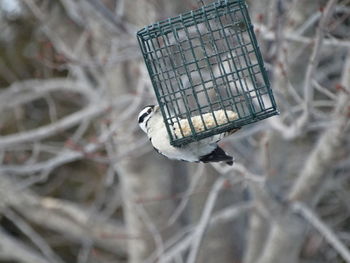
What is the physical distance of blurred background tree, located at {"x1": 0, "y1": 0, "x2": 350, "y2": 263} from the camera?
5332mm

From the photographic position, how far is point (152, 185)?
24.2ft

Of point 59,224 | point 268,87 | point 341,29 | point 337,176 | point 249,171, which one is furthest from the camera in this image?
point 59,224

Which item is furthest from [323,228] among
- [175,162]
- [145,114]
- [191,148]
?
[175,162]

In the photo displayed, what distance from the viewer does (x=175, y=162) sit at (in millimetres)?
7801

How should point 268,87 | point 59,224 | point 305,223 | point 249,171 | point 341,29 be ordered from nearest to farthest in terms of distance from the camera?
point 268,87 → point 249,171 → point 305,223 → point 341,29 → point 59,224

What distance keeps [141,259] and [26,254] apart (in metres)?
1.52

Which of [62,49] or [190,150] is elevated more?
[62,49]

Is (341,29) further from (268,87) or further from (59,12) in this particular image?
(268,87)

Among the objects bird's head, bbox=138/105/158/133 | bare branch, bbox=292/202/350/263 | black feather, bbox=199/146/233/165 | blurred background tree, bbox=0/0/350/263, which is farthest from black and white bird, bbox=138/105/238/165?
bare branch, bbox=292/202/350/263

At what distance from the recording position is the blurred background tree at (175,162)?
5332mm

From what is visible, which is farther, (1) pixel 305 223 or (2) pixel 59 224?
(2) pixel 59 224

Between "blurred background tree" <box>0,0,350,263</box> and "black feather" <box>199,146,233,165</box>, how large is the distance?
0.91 meters

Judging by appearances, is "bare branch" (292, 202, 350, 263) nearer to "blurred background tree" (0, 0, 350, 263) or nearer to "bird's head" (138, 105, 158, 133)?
"blurred background tree" (0, 0, 350, 263)

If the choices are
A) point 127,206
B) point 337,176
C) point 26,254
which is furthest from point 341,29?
point 26,254
